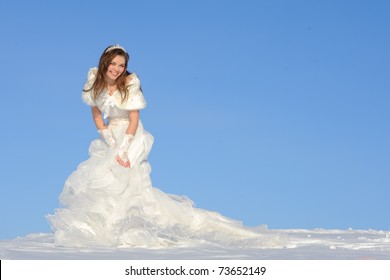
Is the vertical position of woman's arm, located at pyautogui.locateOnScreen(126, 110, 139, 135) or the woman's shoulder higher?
the woman's shoulder

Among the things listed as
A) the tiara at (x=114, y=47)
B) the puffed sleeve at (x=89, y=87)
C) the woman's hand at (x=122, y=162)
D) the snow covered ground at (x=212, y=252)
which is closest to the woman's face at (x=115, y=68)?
the tiara at (x=114, y=47)

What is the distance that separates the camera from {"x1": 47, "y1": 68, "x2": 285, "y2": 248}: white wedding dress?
7379mm

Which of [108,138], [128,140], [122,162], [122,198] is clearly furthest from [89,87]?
[122,198]

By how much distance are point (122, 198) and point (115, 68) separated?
1341mm

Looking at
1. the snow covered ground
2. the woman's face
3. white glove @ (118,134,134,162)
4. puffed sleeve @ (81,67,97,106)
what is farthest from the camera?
puffed sleeve @ (81,67,97,106)

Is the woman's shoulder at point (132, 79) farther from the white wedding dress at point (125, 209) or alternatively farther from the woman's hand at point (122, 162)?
the woman's hand at point (122, 162)

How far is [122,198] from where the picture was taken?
24.4ft

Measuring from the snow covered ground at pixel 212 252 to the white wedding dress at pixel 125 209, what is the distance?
0.32 metres

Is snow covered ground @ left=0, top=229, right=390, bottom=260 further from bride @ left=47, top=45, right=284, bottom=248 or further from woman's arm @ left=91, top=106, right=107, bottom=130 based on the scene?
woman's arm @ left=91, top=106, right=107, bottom=130

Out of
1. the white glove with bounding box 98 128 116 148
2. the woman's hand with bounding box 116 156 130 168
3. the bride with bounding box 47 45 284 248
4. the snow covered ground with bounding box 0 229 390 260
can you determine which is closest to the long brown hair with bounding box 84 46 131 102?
the bride with bounding box 47 45 284 248

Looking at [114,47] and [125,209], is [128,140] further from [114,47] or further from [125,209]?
[114,47]

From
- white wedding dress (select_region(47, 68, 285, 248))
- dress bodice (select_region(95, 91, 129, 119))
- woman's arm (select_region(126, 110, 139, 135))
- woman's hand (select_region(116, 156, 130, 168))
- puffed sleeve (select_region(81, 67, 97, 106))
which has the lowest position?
white wedding dress (select_region(47, 68, 285, 248))

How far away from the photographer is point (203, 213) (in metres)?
7.93
